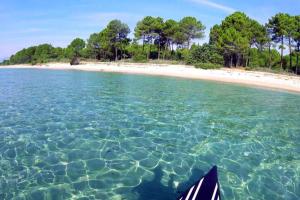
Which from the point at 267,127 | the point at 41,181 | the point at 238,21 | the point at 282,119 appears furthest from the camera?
the point at 238,21

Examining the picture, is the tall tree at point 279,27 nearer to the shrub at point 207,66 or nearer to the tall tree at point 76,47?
the shrub at point 207,66

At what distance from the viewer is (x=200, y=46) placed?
193 feet

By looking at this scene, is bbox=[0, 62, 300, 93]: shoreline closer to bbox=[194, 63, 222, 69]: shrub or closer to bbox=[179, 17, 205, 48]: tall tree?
bbox=[194, 63, 222, 69]: shrub

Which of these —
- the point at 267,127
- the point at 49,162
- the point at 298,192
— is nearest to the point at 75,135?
the point at 49,162

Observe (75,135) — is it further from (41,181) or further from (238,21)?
(238,21)

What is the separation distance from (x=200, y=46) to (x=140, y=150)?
50.4m

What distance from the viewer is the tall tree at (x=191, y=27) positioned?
218ft

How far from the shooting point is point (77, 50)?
82875 mm

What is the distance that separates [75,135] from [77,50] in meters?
74.1

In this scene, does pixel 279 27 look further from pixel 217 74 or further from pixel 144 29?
pixel 144 29

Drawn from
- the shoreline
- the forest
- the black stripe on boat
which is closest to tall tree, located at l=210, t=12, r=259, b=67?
the forest

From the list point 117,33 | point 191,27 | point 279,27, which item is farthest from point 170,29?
point 279,27

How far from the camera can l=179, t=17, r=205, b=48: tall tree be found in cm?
6631

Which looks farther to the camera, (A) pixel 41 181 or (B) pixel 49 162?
(B) pixel 49 162
